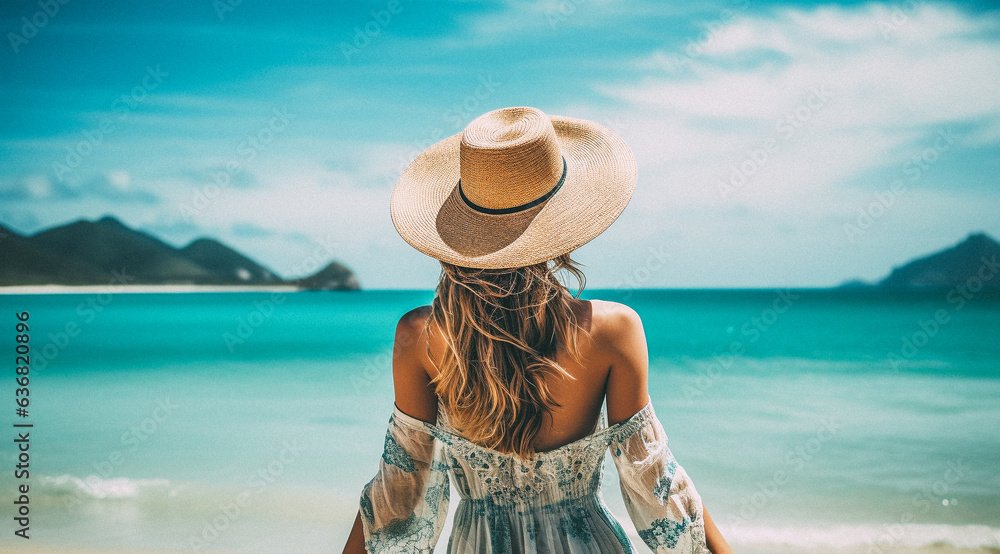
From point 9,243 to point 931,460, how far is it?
116ft

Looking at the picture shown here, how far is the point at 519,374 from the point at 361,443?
20.5 ft

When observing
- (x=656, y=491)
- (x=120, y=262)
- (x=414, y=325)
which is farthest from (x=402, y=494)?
(x=120, y=262)

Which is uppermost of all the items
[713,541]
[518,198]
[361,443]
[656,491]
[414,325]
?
[361,443]

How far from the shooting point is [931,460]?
6.35 m

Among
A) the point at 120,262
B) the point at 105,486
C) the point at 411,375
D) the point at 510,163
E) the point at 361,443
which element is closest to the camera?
the point at 510,163

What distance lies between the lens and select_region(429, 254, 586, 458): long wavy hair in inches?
45.4

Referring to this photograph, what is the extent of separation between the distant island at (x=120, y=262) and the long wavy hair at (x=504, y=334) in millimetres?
32003

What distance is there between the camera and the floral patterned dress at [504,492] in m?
1.24

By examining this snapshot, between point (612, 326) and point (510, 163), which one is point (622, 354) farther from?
point (510, 163)

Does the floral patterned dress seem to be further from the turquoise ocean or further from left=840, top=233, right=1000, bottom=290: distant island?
left=840, top=233, right=1000, bottom=290: distant island

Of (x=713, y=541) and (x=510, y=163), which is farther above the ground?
(x=510, y=163)

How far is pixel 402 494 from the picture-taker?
1.29 meters

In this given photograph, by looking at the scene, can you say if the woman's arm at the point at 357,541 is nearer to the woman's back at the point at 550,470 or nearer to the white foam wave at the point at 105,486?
the woman's back at the point at 550,470

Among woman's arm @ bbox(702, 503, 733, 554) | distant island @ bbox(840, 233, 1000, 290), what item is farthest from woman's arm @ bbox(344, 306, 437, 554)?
distant island @ bbox(840, 233, 1000, 290)
